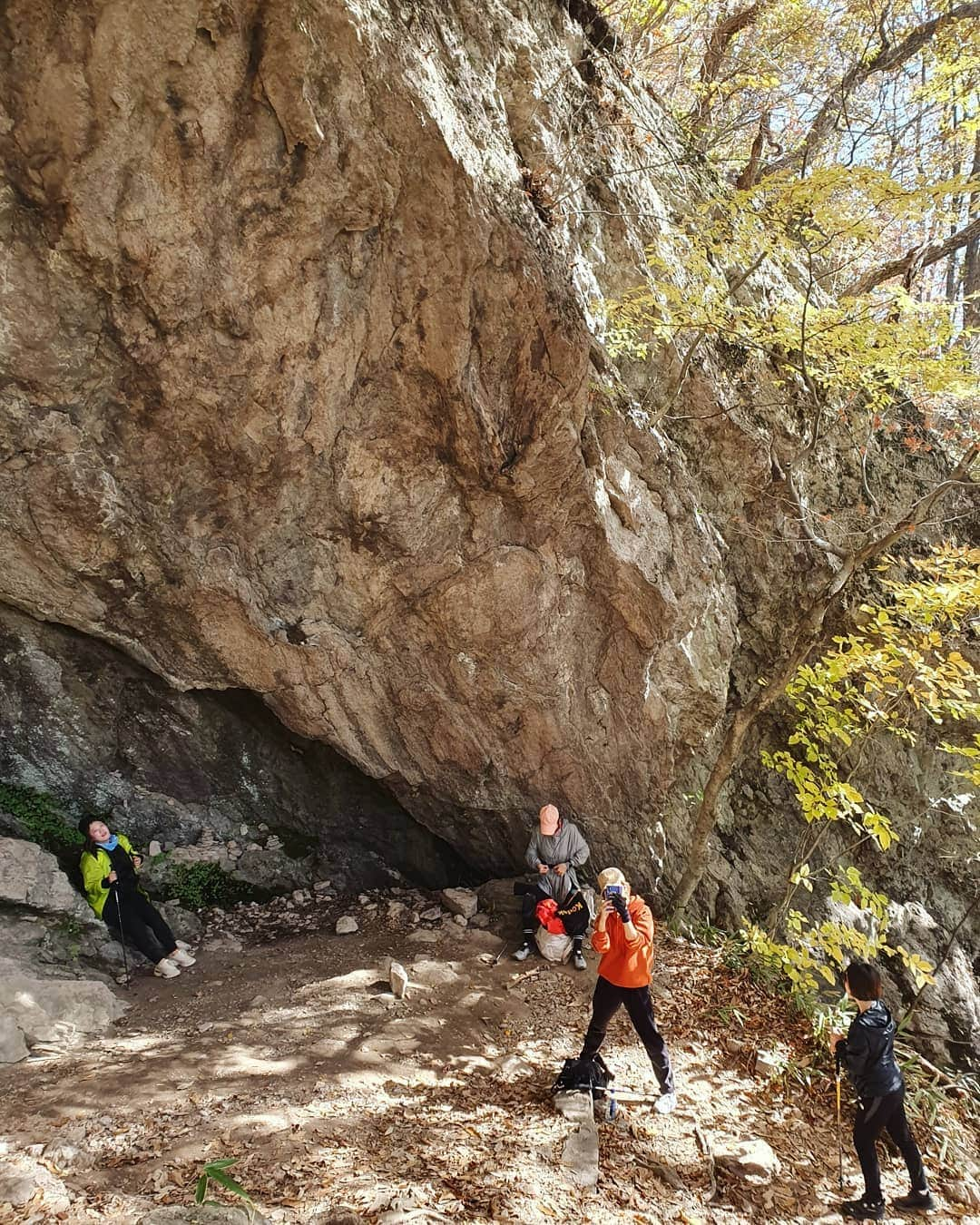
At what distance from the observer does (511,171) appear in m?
6.36

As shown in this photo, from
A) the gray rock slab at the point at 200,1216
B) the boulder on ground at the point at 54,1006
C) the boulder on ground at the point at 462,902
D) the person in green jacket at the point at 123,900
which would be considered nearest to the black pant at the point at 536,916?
the boulder on ground at the point at 462,902

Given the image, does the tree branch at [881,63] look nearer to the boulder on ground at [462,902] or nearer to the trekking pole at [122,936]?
the boulder on ground at [462,902]

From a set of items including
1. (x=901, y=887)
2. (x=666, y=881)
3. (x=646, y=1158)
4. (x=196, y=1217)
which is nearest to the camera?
(x=196, y=1217)

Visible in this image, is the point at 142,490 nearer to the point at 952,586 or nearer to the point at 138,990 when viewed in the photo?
the point at 138,990

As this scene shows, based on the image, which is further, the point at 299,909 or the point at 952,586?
the point at 299,909

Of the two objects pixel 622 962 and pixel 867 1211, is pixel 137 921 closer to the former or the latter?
pixel 622 962

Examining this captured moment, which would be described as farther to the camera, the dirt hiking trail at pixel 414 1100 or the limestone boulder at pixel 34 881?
the limestone boulder at pixel 34 881

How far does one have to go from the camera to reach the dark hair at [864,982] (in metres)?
4.51

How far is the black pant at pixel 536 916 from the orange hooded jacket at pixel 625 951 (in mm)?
2136

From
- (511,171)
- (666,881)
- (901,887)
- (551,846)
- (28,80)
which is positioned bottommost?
(901,887)

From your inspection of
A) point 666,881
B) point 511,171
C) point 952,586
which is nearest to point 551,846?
point 666,881

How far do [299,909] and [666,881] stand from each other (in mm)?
4387

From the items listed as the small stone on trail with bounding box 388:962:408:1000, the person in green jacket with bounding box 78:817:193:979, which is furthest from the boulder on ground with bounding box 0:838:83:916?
the small stone on trail with bounding box 388:962:408:1000

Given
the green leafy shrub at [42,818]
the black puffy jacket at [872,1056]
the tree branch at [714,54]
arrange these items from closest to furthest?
1. the black puffy jacket at [872,1056]
2. the green leafy shrub at [42,818]
3. the tree branch at [714,54]
